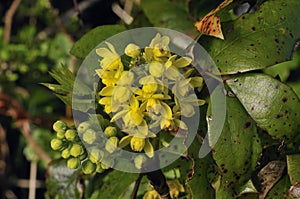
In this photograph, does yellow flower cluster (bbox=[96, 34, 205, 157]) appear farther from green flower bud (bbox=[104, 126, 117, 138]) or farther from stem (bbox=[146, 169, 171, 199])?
stem (bbox=[146, 169, 171, 199])

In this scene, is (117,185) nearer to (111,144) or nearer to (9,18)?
(111,144)

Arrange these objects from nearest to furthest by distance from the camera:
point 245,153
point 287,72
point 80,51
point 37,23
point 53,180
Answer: point 245,153
point 80,51
point 53,180
point 287,72
point 37,23

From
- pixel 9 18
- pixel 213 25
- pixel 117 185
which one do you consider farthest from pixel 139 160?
pixel 9 18

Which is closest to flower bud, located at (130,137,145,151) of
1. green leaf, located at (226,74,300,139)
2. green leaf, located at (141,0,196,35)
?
→ green leaf, located at (226,74,300,139)

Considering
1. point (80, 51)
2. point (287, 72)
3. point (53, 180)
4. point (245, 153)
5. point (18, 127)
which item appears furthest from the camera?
point (18, 127)

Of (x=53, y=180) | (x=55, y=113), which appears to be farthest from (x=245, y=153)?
(x=55, y=113)

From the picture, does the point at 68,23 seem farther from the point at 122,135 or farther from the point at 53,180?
the point at 122,135

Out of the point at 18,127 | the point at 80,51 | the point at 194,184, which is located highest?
the point at 80,51
